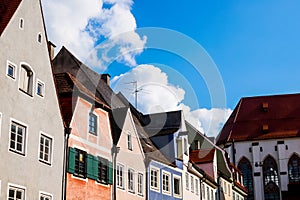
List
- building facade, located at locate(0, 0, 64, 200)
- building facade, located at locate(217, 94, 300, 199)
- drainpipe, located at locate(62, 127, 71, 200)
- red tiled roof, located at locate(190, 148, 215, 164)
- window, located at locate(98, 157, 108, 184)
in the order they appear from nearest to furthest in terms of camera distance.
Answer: building facade, located at locate(0, 0, 64, 200) → drainpipe, located at locate(62, 127, 71, 200) → window, located at locate(98, 157, 108, 184) → red tiled roof, located at locate(190, 148, 215, 164) → building facade, located at locate(217, 94, 300, 199)

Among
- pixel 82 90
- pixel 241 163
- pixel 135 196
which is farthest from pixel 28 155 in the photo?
pixel 241 163

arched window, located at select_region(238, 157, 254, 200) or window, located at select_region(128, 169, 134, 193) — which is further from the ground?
arched window, located at select_region(238, 157, 254, 200)

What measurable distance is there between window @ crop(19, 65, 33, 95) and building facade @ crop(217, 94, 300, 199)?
74.4 metres

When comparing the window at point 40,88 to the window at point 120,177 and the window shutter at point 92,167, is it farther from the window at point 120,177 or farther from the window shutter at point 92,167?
the window at point 120,177

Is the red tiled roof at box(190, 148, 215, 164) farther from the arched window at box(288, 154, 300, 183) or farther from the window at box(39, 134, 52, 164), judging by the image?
the arched window at box(288, 154, 300, 183)

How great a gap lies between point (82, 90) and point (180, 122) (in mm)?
14045

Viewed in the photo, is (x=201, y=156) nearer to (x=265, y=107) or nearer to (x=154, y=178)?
(x=154, y=178)

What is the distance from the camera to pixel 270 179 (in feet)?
316

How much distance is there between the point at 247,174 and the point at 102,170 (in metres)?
71.2

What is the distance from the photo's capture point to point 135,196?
1342 inches

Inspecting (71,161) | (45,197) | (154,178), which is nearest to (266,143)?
(154,178)

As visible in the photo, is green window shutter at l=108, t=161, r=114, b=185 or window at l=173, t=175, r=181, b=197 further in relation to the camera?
window at l=173, t=175, r=181, b=197

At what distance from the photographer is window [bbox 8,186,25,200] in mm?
21811

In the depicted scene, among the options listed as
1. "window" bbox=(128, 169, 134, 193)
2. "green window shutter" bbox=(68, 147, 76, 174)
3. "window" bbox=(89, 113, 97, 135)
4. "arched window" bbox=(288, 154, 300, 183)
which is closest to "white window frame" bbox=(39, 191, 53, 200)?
"green window shutter" bbox=(68, 147, 76, 174)
